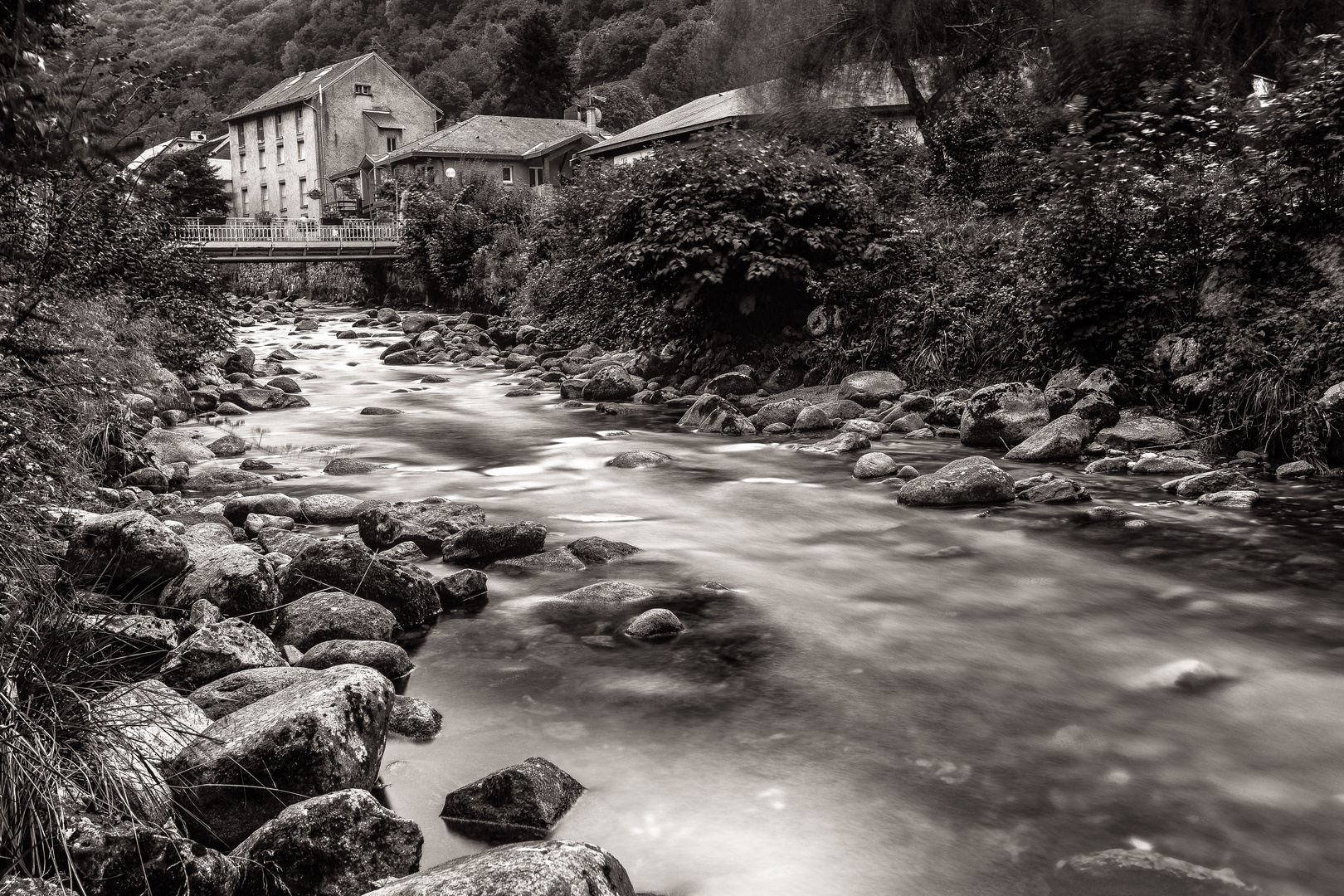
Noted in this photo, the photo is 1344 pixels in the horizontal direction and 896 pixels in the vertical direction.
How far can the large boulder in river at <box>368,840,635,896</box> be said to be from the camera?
3.06 m

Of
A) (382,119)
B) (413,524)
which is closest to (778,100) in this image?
(413,524)

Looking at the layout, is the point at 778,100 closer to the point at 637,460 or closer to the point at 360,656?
the point at 637,460

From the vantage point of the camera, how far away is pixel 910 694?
566 cm

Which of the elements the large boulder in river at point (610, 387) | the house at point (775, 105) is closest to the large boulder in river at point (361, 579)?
the large boulder in river at point (610, 387)

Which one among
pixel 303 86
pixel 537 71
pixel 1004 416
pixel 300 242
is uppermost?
pixel 537 71

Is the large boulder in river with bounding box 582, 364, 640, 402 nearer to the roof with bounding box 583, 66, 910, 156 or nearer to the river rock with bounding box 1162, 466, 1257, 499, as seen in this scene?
the roof with bounding box 583, 66, 910, 156

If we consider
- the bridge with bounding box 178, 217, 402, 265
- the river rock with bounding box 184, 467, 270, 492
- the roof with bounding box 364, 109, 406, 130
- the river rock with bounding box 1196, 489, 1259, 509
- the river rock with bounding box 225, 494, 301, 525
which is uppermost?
the roof with bounding box 364, 109, 406, 130

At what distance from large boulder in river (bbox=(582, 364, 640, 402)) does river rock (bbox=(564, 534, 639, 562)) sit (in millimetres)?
9397

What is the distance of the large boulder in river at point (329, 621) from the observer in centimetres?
Answer: 588

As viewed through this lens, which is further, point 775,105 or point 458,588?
point 775,105

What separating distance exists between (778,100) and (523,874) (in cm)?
2391

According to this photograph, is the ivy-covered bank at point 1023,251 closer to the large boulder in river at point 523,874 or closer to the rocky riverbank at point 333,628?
the rocky riverbank at point 333,628

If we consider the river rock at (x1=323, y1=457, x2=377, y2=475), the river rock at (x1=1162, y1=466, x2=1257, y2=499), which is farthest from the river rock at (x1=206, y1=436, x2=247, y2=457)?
the river rock at (x1=1162, y1=466, x2=1257, y2=499)

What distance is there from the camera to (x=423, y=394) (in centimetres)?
1889
